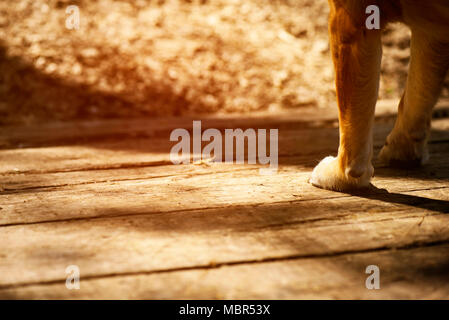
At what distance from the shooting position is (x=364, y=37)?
1580 mm

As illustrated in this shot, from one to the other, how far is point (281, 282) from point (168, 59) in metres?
3.97

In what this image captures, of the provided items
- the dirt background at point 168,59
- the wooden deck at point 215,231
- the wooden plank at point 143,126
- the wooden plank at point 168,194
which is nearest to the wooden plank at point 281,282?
the wooden deck at point 215,231

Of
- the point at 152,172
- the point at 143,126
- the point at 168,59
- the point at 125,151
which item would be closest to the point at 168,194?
the point at 152,172

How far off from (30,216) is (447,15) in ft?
4.56

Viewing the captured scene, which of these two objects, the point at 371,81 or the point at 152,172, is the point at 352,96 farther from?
the point at 152,172

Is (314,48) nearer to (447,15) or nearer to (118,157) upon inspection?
(118,157)

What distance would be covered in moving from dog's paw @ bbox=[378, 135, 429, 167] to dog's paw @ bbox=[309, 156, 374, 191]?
36 cm

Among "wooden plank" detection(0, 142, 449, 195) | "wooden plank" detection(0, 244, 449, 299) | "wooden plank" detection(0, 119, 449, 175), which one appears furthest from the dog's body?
"wooden plank" detection(0, 244, 449, 299)

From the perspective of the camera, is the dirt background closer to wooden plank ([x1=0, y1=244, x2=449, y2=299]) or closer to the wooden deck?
the wooden deck

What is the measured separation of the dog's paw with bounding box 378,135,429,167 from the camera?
2.06 meters

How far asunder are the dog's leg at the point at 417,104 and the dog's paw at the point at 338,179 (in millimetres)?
378

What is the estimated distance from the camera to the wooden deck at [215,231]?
1100mm

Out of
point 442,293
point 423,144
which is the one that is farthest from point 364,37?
point 442,293

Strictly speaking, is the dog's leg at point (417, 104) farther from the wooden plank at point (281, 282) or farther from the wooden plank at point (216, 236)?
the wooden plank at point (281, 282)
